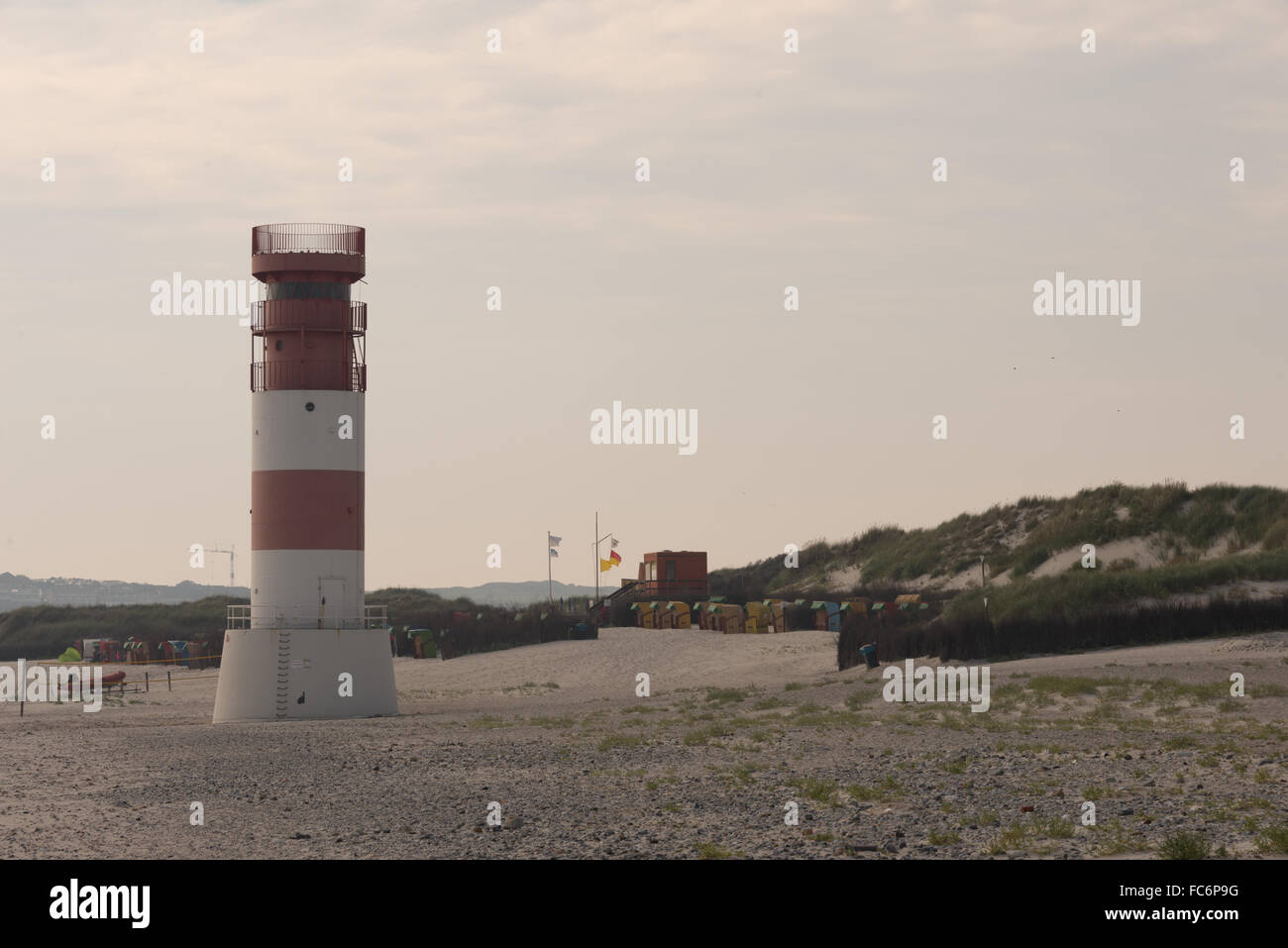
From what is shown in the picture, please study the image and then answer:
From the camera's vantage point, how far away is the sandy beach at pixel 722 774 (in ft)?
48.5

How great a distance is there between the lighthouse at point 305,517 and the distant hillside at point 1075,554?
16.0m

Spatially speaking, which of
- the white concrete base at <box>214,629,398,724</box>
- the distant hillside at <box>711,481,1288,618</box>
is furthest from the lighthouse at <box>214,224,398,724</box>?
the distant hillside at <box>711,481,1288,618</box>

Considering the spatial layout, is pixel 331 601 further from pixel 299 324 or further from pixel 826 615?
pixel 826 615

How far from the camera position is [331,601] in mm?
34219

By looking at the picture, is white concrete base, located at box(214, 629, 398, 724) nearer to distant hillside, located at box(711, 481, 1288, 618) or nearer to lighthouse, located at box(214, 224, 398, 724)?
lighthouse, located at box(214, 224, 398, 724)

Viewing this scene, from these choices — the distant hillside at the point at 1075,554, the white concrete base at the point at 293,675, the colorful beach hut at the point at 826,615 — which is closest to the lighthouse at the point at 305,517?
the white concrete base at the point at 293,675

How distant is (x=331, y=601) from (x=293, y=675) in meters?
1.79

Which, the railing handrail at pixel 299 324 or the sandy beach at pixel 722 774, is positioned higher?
the railing handrail at pixel 299 324

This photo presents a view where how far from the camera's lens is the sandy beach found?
14781 mm

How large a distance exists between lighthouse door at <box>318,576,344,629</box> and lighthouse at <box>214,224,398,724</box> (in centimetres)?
2

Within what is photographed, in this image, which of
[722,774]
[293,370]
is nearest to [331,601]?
[293,370]

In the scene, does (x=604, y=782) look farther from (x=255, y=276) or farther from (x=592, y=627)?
(x=592, y=627)

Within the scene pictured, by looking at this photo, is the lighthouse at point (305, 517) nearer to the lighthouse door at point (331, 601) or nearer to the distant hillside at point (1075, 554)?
the lighthouse door at point (331, 601)
